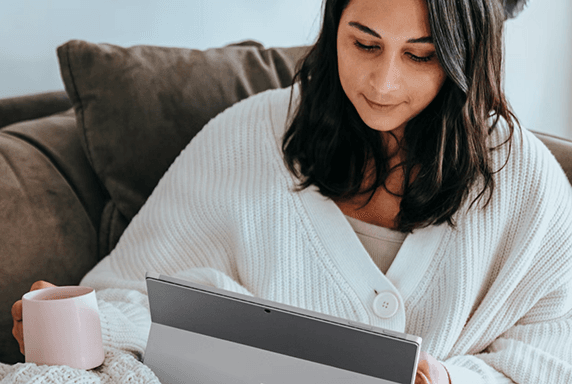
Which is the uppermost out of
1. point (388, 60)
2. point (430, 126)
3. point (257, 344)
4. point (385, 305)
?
point (388, 60)

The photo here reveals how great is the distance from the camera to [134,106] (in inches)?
43.3

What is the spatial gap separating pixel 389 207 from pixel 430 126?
0.16 metres

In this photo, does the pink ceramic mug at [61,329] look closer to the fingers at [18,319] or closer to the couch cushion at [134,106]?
the fingers at [18,319]

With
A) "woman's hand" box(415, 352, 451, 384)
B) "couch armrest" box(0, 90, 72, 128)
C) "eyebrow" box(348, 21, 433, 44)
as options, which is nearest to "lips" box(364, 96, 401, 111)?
"eyebrow" box(348, 21, 433, 44)

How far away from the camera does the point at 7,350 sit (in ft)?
3.12

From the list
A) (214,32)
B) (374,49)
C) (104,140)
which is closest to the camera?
(374,49)

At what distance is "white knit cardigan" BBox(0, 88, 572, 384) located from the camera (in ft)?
2.91

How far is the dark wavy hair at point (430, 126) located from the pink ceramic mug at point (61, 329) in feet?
1.58

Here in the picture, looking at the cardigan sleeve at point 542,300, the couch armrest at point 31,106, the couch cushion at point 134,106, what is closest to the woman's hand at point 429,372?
the cardigan sleeve at point 542,300

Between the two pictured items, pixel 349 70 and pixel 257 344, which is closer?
pixel 257 344

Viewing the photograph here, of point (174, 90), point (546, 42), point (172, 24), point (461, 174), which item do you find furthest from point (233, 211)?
point (546, 42)

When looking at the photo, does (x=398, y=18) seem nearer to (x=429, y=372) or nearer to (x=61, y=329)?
(x=429, y=372)

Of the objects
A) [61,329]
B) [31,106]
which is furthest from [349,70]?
[31,106]

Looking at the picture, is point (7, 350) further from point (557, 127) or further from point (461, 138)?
point (557, 127)
